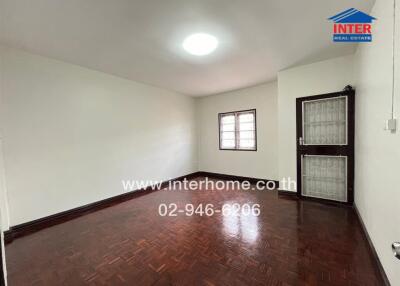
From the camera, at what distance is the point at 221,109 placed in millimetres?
5535

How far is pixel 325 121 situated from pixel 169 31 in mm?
3142

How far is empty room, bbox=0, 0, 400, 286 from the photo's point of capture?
1.75m

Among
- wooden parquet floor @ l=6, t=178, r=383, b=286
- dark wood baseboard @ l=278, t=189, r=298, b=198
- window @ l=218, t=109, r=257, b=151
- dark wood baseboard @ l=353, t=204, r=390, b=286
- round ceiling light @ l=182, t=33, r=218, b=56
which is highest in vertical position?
round ceiling light @ l=182, t=33, r=218, b=56

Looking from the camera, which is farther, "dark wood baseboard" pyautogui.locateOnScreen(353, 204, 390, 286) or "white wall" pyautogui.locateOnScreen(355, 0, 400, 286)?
"dark wood baseboard" pyautogui.locateOnScreen(353, 204, 390, 286)

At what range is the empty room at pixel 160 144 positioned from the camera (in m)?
1.75

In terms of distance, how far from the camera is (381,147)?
1705 mm

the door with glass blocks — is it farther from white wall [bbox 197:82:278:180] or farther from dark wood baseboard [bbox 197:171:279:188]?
dark wood baseboard [bbox 197:171:279:188]

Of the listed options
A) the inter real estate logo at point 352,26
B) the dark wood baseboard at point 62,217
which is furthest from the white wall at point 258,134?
the dark wood baseboard at point 62,217

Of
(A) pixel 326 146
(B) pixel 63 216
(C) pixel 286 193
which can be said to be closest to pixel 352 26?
(A) pixel 326 146

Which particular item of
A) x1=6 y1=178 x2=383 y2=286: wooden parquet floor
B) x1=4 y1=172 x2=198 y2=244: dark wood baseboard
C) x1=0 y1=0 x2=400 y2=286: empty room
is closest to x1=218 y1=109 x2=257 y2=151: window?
x1=0 y1=0 x2=400 y2=286: empty room

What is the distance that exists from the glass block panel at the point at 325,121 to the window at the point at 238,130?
4.96 feet

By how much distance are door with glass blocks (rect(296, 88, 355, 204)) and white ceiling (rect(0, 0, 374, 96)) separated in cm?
86

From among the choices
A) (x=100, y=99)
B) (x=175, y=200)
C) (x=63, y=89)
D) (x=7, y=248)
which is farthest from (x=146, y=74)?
(x=7, y=248)

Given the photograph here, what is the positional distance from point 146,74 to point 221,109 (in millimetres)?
2571
